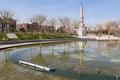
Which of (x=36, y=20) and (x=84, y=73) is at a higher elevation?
(x=36, y=20)

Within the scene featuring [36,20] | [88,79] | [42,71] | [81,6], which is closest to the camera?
[88,79]

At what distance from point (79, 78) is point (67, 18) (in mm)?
70739

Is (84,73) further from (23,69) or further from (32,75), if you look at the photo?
(23,69)

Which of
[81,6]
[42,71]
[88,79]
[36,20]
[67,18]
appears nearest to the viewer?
[88,79]

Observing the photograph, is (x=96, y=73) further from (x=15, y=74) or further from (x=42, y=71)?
(x=15, y=74)

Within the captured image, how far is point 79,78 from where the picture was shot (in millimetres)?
10578

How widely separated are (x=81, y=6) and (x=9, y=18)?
25.2 m

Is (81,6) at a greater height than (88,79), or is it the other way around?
(81,6)

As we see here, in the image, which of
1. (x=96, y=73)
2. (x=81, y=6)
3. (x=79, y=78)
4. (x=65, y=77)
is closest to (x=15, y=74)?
(x=65, y=77)

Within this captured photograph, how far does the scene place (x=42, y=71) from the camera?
39.7ft

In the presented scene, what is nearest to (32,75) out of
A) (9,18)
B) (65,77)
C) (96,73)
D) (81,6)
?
(65,77)

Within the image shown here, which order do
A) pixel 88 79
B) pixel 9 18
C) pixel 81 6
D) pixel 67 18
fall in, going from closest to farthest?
pixel 88 79, pixel 9 18, pixel 81 6, pixel 67 18

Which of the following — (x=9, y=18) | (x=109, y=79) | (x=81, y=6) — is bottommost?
(x=109, y=79)

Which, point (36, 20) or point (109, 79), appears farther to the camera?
point (36, 20)
